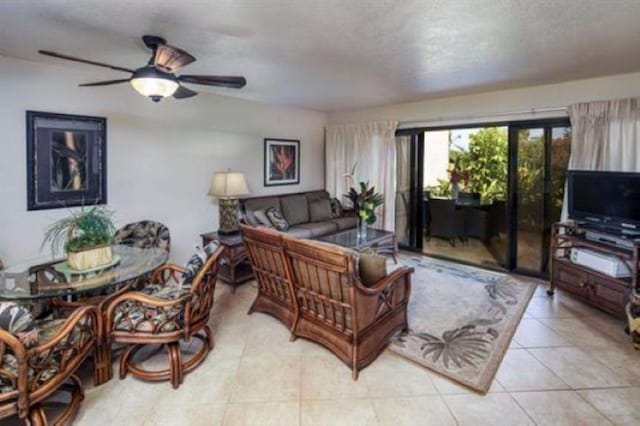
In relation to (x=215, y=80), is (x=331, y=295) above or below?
below

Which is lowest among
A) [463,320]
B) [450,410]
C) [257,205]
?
[450,410]

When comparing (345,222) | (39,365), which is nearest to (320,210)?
(345,222)

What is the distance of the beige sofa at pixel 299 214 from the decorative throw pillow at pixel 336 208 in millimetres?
80

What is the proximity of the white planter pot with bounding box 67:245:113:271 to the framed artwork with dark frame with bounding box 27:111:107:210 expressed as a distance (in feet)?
4.30

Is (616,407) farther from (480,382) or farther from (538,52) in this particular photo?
(538,52)

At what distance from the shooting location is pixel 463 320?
3.30m

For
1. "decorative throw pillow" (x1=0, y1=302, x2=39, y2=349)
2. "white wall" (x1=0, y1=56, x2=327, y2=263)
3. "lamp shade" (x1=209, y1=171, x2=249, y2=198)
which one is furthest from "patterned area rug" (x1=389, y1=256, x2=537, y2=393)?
"white wall" (x1=0, y1=56, x2=327, y2=263)

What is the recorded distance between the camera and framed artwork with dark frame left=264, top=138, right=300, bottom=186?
564 cm

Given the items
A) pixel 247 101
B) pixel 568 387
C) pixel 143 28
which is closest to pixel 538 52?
pixel 568 387

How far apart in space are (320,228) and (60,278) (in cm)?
339

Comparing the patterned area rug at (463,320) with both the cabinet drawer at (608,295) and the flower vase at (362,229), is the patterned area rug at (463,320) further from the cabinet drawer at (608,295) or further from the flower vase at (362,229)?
the flower vase at (362,229)

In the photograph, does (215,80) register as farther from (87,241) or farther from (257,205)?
(257,205)

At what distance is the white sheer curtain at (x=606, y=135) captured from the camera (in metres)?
3.64

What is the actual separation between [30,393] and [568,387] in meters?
3.17
